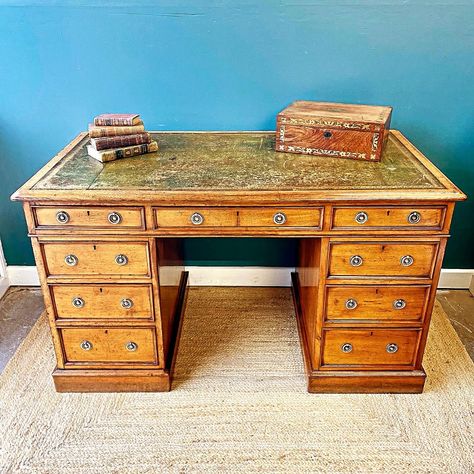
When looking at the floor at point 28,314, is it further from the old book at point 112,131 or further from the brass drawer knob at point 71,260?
the old book at point 112,131

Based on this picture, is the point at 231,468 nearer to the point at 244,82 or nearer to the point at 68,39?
the point at 244,82

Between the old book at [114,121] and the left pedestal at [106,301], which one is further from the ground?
the old book at [114,121]

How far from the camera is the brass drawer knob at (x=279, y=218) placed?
1.49 metres

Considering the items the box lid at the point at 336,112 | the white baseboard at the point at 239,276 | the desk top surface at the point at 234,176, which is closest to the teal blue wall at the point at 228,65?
the box lid at the point at 336,112

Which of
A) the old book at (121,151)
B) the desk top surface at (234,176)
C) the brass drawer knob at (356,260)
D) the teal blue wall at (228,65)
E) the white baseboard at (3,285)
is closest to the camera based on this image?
the desk top surface at (234,176)

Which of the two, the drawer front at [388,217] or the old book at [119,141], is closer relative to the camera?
the drawer front at [388,217]

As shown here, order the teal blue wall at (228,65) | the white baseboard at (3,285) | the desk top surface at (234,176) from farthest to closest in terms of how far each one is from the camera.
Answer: the white baseboard at (3,285), the teal blue wall at (228,65), the desk top surface at (234,176)

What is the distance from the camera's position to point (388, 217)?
1.49m

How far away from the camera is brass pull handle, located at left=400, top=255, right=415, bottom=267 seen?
1550 mm

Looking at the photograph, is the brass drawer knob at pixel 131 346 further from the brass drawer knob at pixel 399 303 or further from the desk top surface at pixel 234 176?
the brass drawer knob at pixel 399 303

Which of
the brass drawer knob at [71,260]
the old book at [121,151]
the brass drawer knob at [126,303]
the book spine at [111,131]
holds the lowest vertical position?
the brass drawer knob at [126,303]

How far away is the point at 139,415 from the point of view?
1678 mm

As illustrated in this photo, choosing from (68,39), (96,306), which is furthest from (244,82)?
(96,306)

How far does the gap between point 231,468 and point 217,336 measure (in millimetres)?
664
